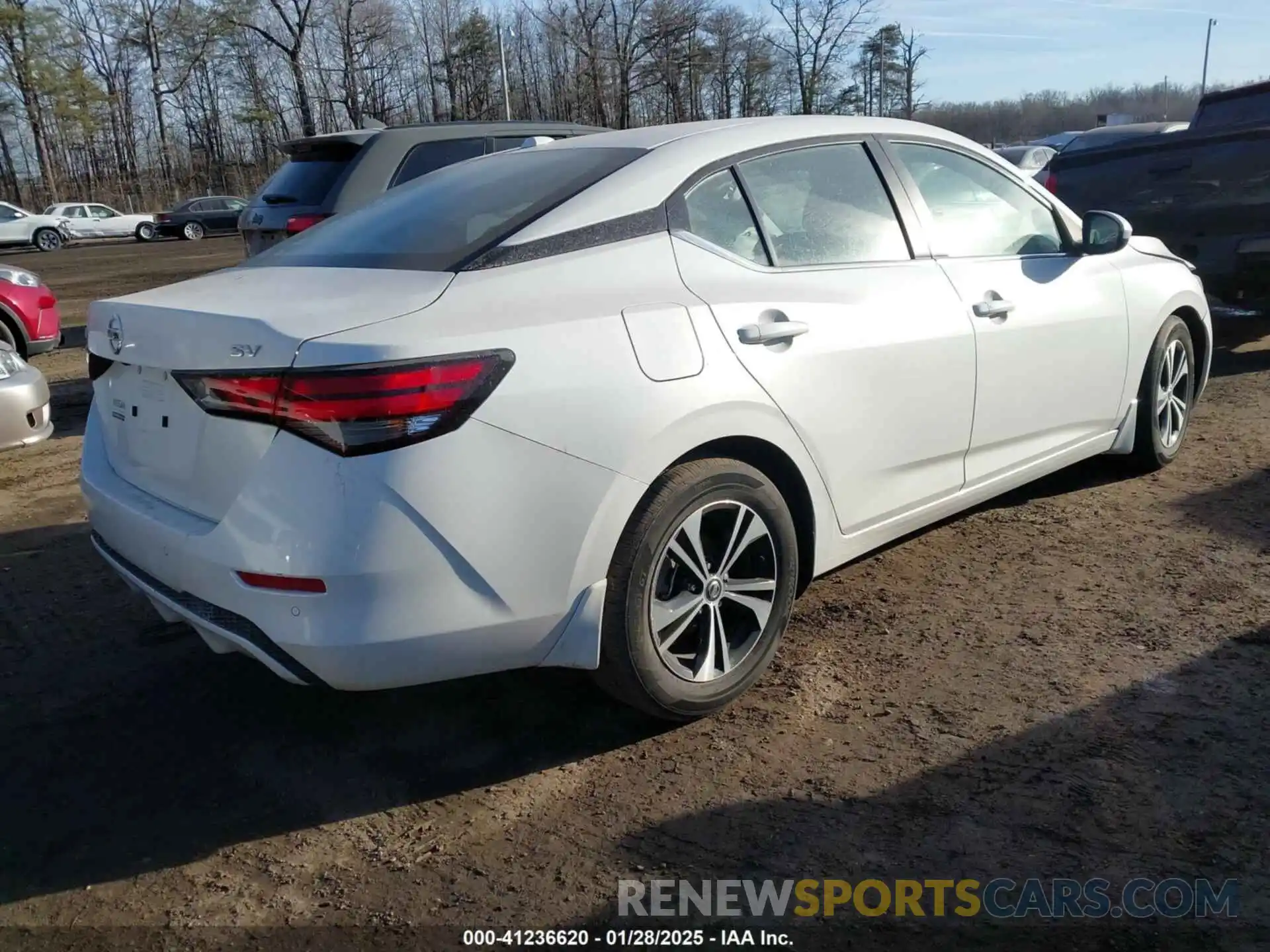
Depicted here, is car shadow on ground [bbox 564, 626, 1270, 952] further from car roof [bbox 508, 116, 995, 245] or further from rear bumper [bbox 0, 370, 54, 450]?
rear bumper [bbox 0, 370, 54, 450]

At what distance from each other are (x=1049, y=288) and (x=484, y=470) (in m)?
2.63

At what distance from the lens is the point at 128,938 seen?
228cm

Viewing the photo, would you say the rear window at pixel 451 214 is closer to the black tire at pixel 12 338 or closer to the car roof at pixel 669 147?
the car roof at pixel 669 147

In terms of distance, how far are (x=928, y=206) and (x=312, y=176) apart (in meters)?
4.74

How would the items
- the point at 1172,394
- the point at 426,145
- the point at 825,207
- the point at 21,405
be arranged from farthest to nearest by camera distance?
1. the point at 426,145
2. the point at 21,405
3. the point at 1172,394
4. the point at 825,207

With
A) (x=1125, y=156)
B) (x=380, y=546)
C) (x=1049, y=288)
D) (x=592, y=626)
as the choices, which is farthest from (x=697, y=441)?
(x=1125, y=156)

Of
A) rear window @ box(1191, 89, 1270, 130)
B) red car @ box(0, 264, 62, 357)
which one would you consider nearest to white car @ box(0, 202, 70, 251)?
red car @ box(0, 264, 62, 357)

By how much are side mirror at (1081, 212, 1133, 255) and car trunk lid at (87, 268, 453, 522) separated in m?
2.89

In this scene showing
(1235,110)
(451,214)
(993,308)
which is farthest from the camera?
(1235,110)

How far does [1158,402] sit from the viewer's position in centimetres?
481

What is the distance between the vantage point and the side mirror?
427 cm

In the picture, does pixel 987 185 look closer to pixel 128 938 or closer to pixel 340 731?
pixel 340 731

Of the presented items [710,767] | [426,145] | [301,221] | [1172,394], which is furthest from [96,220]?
[710,767]

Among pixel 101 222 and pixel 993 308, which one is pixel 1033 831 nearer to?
pixel 993 308
